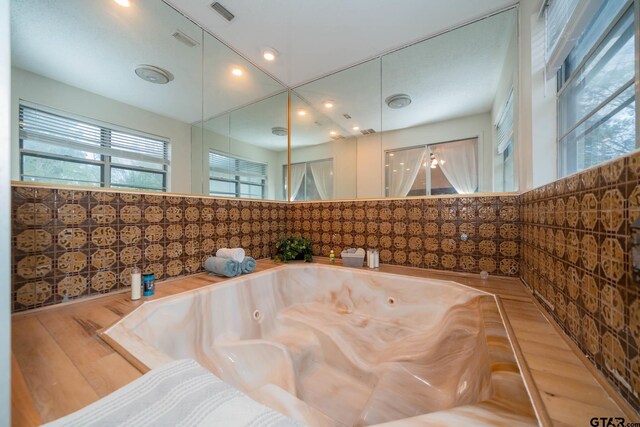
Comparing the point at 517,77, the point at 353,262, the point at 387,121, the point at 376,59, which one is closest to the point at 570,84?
the point at 517,77

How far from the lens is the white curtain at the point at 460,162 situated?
1.72m

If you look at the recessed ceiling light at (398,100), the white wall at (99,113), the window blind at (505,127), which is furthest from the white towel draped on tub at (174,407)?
the recessed ceiling light at (398,100)

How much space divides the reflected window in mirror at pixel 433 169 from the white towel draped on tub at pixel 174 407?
1703 millimetres

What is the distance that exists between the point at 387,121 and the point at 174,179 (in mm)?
1855

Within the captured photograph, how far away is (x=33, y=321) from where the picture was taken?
3.04ft

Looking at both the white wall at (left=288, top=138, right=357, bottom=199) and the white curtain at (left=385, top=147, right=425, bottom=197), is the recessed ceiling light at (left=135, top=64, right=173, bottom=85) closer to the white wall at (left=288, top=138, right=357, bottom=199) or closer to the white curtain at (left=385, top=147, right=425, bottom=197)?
the white wall at (left=288, top=138, right=357, bottom=199)

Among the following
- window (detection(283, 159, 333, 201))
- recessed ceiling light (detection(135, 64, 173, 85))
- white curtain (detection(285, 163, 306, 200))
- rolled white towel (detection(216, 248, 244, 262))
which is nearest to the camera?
recessed ceiling light (detection(135, 64, 173, 85))

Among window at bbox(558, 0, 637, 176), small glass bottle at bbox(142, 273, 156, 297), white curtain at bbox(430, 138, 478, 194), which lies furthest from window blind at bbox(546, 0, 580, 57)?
small glass bottle at bbox(142, 273, 156, 297)

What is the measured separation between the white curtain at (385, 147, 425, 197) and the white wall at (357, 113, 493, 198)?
66mm

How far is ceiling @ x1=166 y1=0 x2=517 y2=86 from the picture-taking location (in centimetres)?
146

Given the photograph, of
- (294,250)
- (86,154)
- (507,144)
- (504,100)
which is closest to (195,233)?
(86,154)

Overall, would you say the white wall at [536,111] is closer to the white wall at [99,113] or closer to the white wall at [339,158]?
the white wall at [339,158]

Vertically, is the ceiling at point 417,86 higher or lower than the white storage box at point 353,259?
higher

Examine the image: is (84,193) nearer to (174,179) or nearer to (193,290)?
(174,179)
